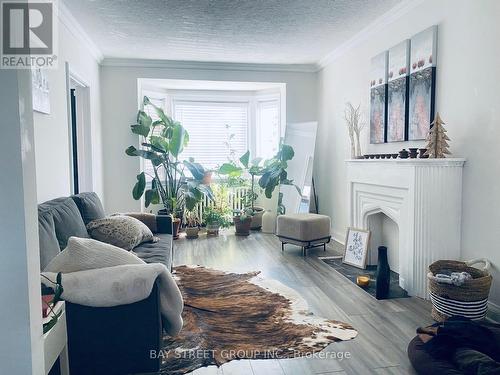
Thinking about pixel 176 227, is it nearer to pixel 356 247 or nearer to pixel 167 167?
pixel 167 167

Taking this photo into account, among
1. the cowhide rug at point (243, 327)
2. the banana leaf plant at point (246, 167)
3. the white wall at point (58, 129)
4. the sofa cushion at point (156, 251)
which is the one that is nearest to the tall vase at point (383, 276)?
the cowhide rug at point (243, 327)

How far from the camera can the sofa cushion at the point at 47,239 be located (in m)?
2.10

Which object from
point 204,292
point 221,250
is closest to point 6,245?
point 204,292

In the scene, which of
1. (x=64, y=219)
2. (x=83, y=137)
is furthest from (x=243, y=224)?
(x=64, y=219)

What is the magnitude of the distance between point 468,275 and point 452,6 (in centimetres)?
209

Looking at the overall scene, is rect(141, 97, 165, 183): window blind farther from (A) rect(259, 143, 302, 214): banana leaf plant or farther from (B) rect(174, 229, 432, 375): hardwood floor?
(A) rect(259, 143, 302, 214): banana leaf plant

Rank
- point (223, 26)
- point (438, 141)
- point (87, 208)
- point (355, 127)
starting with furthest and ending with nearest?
point (355, 127) < point (223, 26) < point (87, 208) < point (438, 141)

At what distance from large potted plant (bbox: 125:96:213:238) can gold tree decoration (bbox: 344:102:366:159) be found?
2.18 meters

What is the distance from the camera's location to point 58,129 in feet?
12.1

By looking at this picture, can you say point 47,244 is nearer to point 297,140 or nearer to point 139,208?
point 139,208

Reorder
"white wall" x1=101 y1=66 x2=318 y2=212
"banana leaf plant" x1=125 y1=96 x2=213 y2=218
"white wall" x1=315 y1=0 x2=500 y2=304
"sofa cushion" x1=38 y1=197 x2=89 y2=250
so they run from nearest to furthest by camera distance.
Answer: "sofa cushion" x1=38 y1=197 x2=89 y2=250 < "white wall" x1=315 y1=0 x2=500 y2=304 < "banana leaf plant" x1=125 y1=96 x2=213 y2=218 < "white wall" x1=101 y1=66 x2=318 y2=212

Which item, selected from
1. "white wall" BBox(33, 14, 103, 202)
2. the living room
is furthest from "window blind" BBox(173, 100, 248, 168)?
"white wall" BBox(33, 14, 103, 202)

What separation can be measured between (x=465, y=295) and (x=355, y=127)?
2.50m

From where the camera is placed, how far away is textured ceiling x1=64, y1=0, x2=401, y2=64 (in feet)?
12.2
